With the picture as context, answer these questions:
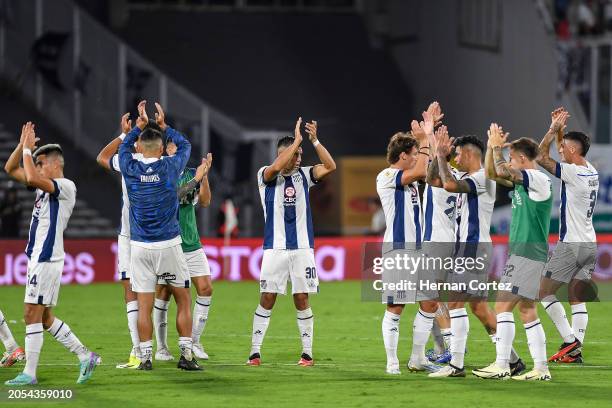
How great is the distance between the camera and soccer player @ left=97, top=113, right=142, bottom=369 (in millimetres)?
12695

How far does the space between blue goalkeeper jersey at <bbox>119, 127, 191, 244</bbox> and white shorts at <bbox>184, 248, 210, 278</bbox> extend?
4.92 ft

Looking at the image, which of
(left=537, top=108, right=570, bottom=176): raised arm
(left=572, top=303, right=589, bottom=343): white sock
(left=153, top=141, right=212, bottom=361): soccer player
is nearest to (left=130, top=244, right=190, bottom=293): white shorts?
(left=153, top=141, right=212, bottom=361): soccer player

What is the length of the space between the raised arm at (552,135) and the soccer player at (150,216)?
362 centimetres

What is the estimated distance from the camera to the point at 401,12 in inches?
1512

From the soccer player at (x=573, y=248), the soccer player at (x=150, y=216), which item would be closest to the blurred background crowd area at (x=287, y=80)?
the soccer player at (x=573, y=248)

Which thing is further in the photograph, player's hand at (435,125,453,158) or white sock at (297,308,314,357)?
white sock at (297,308,314,357)

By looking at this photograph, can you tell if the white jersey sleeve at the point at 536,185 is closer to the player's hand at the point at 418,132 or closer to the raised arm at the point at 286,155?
the player's hand at the point at 418,132

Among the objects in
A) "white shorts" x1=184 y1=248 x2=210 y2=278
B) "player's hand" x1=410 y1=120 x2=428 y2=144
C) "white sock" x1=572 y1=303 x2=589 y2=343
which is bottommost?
"white sock" x1=572 y1=303 x2=589 y2=343

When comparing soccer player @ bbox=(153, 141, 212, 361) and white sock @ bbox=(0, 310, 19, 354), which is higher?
soccer player @ bbox=(153, 141, 212, 361)

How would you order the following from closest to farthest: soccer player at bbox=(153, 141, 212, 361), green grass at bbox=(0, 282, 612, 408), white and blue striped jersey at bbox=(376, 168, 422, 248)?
green grass at bbox=(0, 282, 612, 408) < white and blue striped jersey at bbox=(376, 168, 422, 248) < soccer player at bbox=(153, 141, 212, 361)

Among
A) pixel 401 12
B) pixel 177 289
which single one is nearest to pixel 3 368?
pixel 177 289

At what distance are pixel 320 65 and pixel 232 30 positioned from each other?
9.63ft

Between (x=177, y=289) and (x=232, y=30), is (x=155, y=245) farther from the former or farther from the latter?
(x=232, y=30)

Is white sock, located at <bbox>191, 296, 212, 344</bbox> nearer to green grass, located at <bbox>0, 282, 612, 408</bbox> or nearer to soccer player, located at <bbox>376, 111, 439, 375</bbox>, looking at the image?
green grass, located at <bbox>0, 282, 612, 408</bbox>
